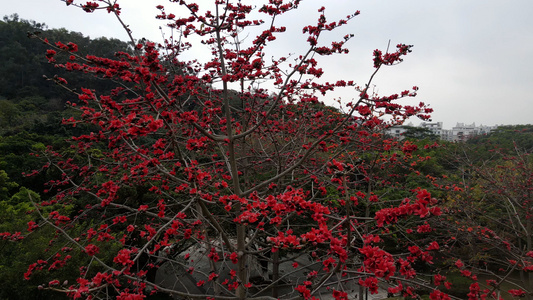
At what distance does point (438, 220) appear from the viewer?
5.38 meters

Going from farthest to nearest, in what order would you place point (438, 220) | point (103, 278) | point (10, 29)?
point (10, 29) → point (438, 220) → point (103, 278)

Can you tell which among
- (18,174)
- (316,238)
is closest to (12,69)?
(18,174)

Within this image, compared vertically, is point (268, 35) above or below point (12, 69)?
below

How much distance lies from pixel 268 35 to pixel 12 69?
111 ft

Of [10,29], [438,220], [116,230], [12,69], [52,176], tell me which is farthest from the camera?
[10,29]

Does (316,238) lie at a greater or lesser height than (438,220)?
greater

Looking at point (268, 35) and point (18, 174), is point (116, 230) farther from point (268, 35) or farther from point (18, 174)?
point (268, 35)

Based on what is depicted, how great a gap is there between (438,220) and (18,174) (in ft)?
39.3

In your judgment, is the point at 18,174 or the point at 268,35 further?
the point at 18,174

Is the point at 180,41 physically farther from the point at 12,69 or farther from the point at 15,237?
the point at 12,69

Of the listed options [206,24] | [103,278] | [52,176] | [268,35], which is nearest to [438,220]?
[268,35]

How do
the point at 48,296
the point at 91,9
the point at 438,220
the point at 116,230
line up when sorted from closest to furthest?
the point at 91,9
the point at 48,296
the point at 438,220
the point at 116,230

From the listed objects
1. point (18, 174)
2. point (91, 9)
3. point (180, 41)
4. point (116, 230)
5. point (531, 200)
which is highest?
point (180, 41)

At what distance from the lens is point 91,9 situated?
256 centimetres
